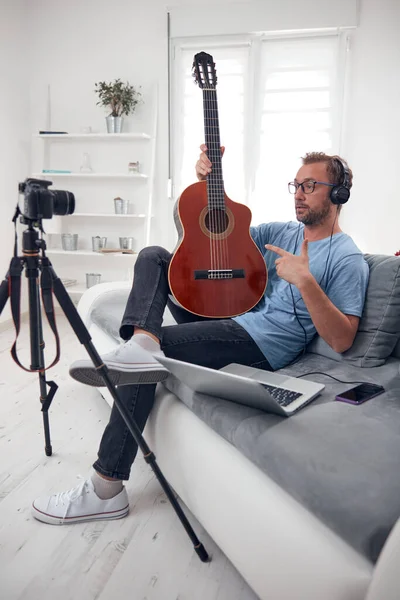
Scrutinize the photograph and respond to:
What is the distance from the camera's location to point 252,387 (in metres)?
0.98

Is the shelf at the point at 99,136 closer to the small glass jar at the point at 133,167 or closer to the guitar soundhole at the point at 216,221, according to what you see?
the small glass jar at the point at 133,167

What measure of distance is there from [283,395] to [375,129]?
9.99 feet

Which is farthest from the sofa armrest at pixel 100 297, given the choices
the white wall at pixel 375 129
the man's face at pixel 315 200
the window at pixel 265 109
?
the white wall at pixel 375 129

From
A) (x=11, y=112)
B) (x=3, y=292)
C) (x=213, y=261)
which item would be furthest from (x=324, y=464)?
(x=11, y=112)

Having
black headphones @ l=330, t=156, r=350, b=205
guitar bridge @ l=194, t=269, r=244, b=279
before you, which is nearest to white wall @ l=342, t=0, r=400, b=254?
black headphones @ l=330, t=156, r=350, b=205

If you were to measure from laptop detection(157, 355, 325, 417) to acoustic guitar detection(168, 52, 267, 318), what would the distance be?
1.25ft

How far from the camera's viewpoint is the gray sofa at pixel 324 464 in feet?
2.52

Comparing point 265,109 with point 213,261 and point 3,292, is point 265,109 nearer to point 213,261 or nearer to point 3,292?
point 213,261

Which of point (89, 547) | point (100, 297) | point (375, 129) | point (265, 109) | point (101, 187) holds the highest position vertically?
point (265, 109)

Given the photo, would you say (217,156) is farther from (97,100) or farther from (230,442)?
(97,100)

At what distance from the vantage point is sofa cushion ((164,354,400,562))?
30.5 inches

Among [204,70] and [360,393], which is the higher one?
[204,70]

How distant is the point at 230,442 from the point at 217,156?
1183 millimetres

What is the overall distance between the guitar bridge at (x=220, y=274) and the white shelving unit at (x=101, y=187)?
7.23ft
